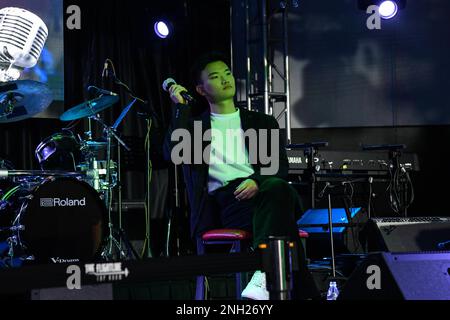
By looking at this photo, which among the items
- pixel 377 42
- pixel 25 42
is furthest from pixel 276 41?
pixel 25 42

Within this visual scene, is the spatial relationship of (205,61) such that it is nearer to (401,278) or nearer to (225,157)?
(225,157)

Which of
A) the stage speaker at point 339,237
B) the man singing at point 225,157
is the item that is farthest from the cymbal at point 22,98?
the stage speaker at point 339,237

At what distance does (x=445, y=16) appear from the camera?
6.29 meters

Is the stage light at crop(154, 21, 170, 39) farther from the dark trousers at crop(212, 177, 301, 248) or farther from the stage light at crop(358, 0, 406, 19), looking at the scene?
the dark trousers at crop(212, 177, 301, 248)

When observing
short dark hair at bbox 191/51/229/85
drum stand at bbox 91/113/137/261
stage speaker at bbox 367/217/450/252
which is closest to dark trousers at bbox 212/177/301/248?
short dark hair at bbox 191/51/229/85

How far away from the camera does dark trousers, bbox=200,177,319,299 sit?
9.73 feet

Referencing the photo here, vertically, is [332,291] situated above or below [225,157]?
below

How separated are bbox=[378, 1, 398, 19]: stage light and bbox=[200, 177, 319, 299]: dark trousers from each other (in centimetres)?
298

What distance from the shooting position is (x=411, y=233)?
12.5ft

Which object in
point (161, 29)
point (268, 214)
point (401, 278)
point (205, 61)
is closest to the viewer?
point (401, 278)

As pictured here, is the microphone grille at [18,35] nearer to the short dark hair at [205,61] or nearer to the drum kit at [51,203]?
the drum kit at [51,203]

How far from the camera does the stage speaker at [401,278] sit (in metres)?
2.23

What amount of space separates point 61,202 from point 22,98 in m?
0.73

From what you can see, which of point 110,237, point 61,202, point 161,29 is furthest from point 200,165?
point 161,29
